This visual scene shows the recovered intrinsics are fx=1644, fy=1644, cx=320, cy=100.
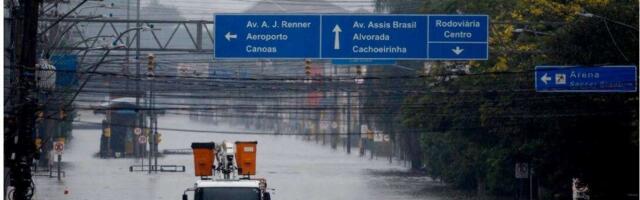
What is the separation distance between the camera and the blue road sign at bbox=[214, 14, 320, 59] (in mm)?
41312

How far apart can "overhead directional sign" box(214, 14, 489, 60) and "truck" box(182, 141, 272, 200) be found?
2715 mm

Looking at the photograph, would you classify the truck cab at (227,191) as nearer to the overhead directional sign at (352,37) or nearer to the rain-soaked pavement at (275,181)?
the overhead directional sign at (352,37)

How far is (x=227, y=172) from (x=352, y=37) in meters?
4.69

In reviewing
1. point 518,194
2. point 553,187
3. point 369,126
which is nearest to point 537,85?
point 553,187

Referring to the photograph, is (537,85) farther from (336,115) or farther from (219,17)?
(336,115)

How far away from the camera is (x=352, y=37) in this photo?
41531mm

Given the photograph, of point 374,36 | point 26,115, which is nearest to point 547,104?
point 374,36

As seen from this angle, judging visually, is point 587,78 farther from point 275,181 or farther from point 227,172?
point 275,181

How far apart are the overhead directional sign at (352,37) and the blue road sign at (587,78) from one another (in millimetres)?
2929

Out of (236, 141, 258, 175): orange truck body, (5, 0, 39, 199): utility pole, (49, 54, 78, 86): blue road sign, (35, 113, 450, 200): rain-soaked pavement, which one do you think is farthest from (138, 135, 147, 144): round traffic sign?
(5, 0, 39, 199): utility pole

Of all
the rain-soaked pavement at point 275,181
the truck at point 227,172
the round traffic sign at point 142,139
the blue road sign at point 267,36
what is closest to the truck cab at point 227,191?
the truck at point 227,172

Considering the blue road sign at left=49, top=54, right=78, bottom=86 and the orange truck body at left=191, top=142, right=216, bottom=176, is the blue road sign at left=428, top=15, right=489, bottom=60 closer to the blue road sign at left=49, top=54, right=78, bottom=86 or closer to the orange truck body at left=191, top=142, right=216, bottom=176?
the orange truck body at left=191, top=142, right=216, bottom=176

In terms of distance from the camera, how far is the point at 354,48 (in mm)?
41500

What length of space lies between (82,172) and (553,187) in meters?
37.5
